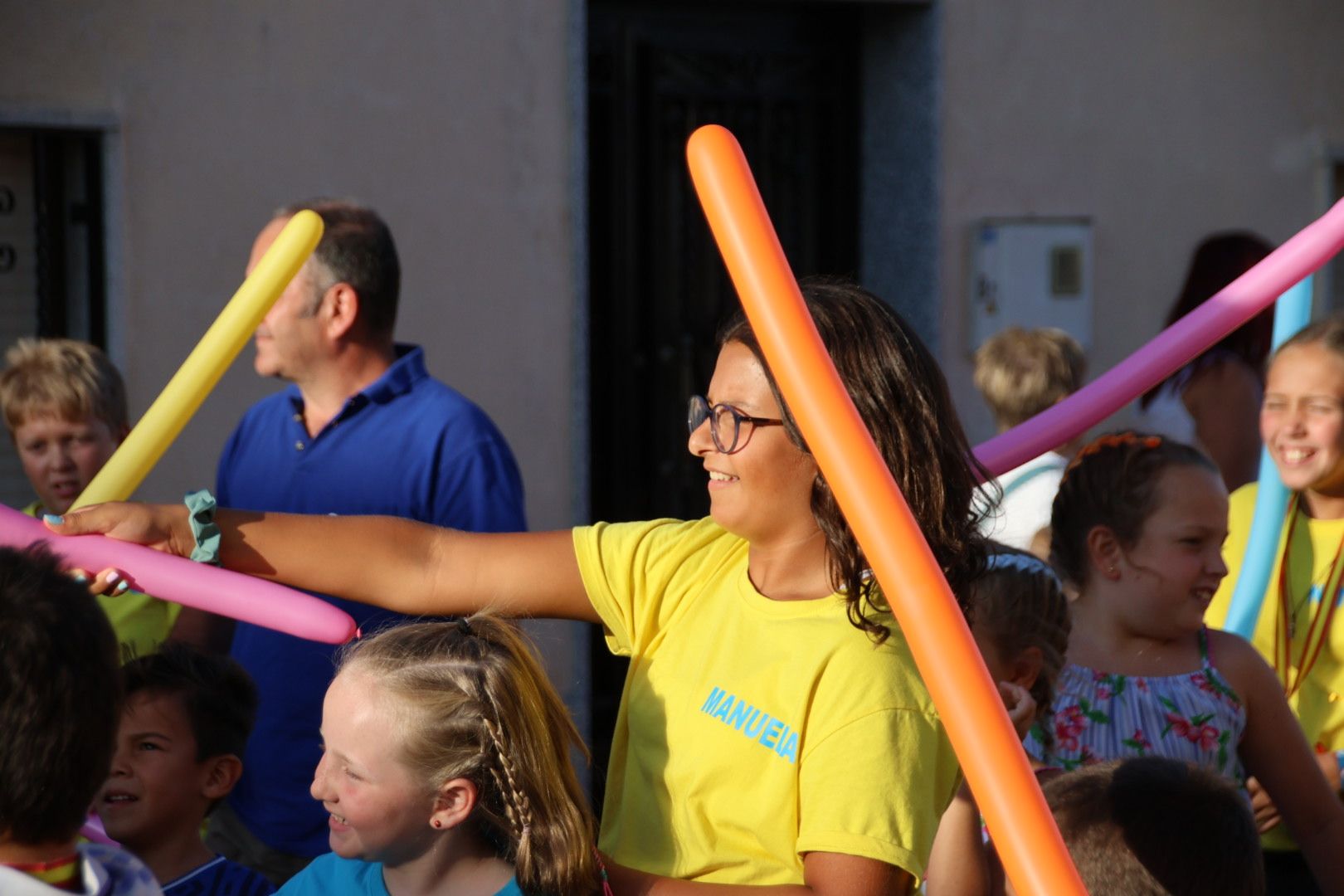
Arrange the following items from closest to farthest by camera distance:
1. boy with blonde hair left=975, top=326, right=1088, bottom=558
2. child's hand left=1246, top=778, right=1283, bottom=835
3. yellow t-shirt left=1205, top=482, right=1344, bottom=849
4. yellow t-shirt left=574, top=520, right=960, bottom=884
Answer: yellow t-shirt left=574, top=520, right=960, bottom=884 < child's hand left=1246, top=778, right=1283, bottom=835 < yellow t-shirt left=1205, top=482, right=1344, bottom=849 < boy with blonde hair left=975, top=326, right=1088, bottom=558

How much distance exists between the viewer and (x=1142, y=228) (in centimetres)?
690

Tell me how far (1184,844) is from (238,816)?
2.02 meters

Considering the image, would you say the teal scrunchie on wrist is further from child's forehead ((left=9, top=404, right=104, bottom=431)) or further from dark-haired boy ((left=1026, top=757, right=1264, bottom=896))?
child's forehead ((left=9, top=404, right=104, bottom=431))

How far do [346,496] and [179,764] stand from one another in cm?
76

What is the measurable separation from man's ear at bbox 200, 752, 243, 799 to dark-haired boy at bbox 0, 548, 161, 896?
1.11m

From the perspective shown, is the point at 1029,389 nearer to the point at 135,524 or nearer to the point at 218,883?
the point at 218,883

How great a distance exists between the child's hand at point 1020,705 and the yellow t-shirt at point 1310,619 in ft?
2.87

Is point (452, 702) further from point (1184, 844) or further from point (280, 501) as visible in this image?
point (280, 501)

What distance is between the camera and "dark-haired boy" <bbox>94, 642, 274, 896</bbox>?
8.66 ft

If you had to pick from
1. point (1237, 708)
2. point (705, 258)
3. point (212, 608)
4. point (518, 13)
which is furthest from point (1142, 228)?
point (212, 608)

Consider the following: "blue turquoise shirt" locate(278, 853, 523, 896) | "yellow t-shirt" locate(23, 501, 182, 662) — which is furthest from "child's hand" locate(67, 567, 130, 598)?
"yellow t-shirt" locate(23, 501, 182, 662)

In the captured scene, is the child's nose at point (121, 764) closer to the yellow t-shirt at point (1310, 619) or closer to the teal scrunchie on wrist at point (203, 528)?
the teal scrunchie on wrist at point (203, 528)

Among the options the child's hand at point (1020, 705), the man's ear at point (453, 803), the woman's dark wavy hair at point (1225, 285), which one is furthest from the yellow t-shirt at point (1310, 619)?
the man's ear at point (453, 803)

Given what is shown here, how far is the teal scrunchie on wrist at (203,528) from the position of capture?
212 cm
